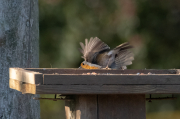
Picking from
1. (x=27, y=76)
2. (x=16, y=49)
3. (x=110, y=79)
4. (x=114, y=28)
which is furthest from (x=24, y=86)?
(x=114, y=28)

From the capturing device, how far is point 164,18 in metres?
5.32

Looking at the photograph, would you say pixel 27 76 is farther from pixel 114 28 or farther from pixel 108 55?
pixel 114 28

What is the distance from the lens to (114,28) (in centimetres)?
534

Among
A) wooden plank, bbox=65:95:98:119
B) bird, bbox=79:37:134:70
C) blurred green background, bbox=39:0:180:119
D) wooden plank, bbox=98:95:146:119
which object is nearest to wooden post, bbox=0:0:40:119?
bird, bbox=79:37:134:70

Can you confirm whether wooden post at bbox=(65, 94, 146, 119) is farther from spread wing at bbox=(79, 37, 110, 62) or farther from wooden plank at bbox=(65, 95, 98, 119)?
spread wing at bbox=(79, 37, 110, 62)

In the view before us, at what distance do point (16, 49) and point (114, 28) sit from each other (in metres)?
3.30

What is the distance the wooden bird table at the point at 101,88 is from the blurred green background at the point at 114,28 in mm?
3497

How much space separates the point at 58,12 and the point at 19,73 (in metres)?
3.91

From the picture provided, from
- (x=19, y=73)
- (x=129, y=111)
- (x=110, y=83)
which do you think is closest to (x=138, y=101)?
(x=129, y=111)

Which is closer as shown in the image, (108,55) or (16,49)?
(16,49)

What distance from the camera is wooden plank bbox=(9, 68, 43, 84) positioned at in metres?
1.31

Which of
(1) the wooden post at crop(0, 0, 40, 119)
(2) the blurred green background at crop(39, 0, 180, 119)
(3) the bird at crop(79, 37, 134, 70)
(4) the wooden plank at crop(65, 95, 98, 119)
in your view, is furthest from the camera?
(2) the blurred green background at crop(39, 0, 180, 119)

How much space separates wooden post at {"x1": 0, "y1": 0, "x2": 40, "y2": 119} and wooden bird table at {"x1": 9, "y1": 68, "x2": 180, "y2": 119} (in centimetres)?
48

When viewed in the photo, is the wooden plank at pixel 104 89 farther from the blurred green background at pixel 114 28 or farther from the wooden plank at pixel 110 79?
the blurred green background at pixel 114 28
